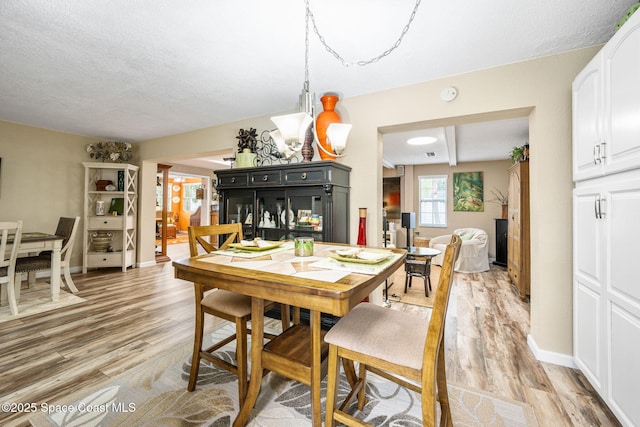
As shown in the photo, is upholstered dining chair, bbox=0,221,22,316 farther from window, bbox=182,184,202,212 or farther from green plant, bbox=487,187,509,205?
window, bbox=182,184,202,212

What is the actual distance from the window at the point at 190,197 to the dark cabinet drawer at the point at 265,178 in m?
Answer: 9.63

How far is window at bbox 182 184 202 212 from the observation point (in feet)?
38.6

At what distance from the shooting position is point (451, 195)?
7262mm

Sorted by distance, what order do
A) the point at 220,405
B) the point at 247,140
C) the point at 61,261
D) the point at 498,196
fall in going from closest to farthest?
1. the point at 220,405
2. the point at 247,140
3. the point at 61,261
4. the point at 498,196

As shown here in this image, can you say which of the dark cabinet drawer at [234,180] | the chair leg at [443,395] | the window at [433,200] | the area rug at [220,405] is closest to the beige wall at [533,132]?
the dark cabinet drawer at [234,180]

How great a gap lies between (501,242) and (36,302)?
298 inches

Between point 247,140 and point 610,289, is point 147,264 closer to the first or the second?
point 247,140

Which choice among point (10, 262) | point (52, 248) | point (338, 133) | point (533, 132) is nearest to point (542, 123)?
point (533, 132)

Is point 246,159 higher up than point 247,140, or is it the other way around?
point 247,140

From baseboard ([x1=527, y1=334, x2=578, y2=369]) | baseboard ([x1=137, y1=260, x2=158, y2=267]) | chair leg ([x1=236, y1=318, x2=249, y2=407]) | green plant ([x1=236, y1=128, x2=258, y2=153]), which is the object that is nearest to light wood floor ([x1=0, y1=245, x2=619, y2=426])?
baseboard ([x1=527, y1=334, x2=578, y2=369])

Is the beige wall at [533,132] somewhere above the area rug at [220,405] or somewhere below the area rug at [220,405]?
above

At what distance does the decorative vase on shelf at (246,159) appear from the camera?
3.29 meters

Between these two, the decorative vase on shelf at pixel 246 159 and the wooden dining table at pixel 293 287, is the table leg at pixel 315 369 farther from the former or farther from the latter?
the decorative vase on shelf at pixel 246 159

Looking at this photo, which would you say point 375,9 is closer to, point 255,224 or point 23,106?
point 255,224
